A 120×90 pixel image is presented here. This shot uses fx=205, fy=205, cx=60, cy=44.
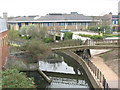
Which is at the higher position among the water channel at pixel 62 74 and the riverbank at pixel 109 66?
the riverbank at pixel 109 66

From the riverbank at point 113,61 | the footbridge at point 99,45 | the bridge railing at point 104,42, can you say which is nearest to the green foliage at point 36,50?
the footbridge at point 99,45

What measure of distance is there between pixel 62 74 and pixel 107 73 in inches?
197

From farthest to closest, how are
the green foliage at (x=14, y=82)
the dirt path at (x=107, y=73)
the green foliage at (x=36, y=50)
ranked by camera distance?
the green foliage at (x=36, y=50) → the dirt path at (x=107, y=73) → the green foliage at (x=14, y=82)

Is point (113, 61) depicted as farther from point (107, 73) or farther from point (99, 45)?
point (107, 73)

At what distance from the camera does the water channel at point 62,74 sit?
62.6 ft

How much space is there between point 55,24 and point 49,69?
41.1m

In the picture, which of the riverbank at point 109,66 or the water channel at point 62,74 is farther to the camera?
the water channel at point 62,74

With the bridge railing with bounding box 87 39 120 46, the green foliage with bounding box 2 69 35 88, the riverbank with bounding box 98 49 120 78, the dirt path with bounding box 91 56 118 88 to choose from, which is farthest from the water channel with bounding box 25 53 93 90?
the green foliage with bounding box 2 69 35 88

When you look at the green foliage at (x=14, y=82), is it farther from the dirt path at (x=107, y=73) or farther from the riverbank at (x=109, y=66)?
the riverbank at (x=109, y=66)

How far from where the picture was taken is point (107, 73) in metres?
20.2

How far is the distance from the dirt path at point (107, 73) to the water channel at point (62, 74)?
5.94ft

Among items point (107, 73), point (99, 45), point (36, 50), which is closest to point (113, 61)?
→ point (99, 45)

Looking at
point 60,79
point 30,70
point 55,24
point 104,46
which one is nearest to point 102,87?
point 60,79

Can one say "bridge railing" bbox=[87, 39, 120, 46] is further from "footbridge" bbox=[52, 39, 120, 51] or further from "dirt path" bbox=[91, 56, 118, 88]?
"dirt path" bbox=[91, 56, 118, 88]
